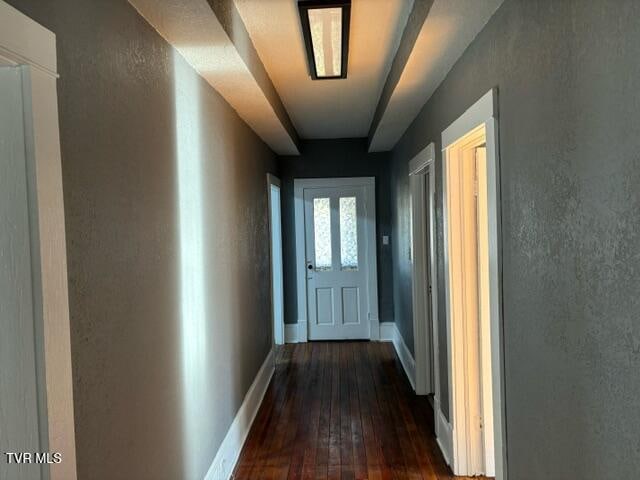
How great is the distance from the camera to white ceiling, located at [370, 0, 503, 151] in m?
1.81

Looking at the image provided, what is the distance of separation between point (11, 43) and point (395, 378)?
415 cm

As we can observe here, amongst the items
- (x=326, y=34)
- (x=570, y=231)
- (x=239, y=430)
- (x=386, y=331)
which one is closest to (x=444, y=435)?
(x=239, y=430)

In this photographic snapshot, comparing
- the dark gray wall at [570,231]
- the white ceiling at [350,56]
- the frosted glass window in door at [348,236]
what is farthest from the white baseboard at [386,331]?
the dark gray wall at [570,231]

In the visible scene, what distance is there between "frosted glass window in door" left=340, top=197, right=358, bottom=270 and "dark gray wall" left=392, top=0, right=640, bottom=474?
405cm

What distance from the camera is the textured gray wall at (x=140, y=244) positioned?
1297 mm

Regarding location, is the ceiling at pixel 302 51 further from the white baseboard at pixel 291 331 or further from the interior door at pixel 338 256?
the white baseboard at pixel 291 331

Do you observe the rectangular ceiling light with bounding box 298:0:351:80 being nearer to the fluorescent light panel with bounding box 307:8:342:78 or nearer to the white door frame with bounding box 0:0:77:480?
the fluorescent light panel with bounding box 307:8:342:78

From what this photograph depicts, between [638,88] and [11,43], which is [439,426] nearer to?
[638,88]

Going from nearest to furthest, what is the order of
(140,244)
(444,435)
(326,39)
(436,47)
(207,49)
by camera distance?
(140,244)
(207,49)
(436,47)
(326,39)
(444,435)

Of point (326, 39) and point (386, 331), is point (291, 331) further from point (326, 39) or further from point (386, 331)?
point (326, 39)

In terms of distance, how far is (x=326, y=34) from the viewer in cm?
229

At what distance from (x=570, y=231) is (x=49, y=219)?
1248mm

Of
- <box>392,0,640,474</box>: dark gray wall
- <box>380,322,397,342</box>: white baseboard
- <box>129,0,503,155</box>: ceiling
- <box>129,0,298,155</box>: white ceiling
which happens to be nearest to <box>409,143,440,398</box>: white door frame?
<box>129,0,503,155</box>: ceiling

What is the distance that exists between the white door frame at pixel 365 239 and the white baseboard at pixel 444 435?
8.95ft
